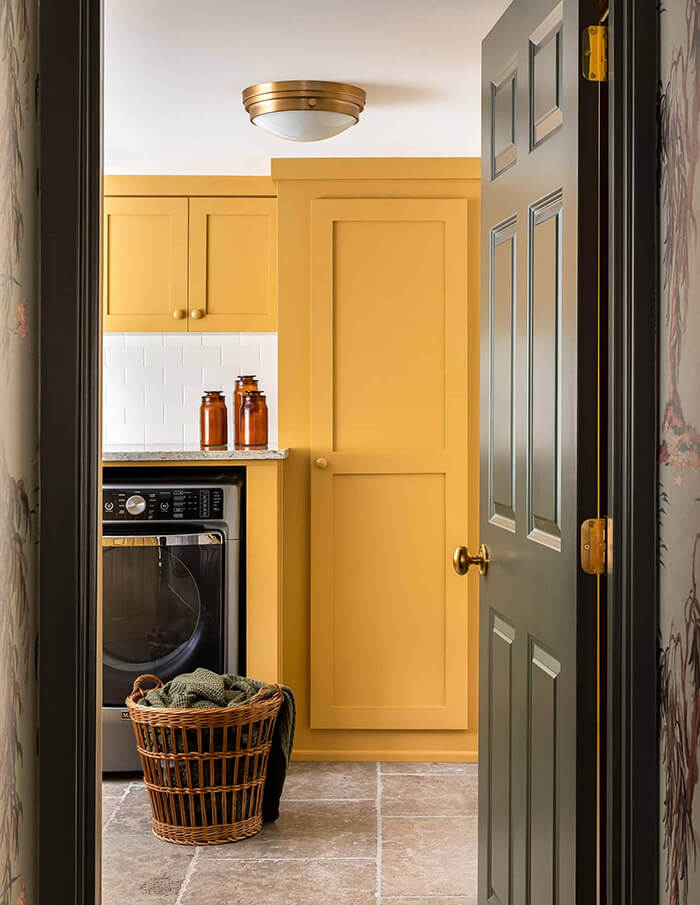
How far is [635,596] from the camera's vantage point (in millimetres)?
1546

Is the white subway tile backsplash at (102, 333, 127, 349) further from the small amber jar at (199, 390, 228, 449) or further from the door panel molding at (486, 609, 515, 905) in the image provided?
the door panel molding at (486, 609, 515, 905)

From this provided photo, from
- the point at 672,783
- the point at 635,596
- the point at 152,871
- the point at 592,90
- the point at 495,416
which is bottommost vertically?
the point at 152,871

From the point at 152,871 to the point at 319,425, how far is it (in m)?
1.70

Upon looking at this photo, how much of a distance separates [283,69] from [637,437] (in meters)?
1.89

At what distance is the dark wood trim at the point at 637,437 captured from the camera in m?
1.53

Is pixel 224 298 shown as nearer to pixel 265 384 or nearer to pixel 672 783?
pixel 265 384

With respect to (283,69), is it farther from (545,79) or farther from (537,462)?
(537,462)

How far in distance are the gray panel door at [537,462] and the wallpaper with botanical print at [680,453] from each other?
0.18 m

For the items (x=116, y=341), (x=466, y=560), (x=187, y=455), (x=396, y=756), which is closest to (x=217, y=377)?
(x=116, y=341)

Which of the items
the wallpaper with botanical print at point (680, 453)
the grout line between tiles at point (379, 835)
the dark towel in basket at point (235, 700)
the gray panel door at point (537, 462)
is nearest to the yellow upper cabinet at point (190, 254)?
the dark towel in basket at point (235, 700)

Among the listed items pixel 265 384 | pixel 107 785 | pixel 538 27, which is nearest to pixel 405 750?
pixel 107 785

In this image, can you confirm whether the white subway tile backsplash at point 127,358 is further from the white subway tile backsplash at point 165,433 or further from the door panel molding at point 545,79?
the door panel molding at point 545,79

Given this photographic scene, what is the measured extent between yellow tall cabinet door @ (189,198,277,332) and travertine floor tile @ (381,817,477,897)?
2089 mm

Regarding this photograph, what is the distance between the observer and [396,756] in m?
3.88
